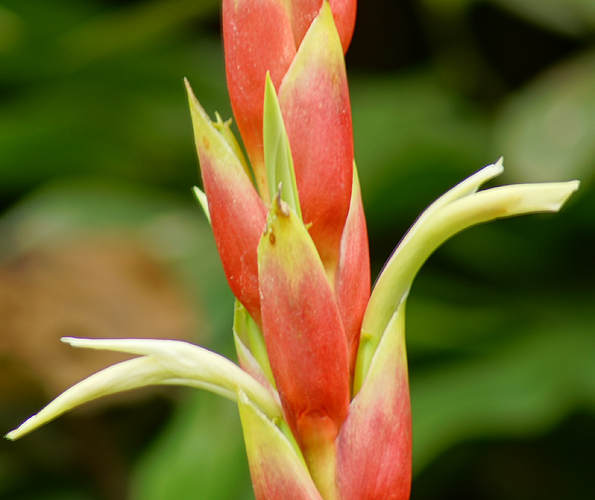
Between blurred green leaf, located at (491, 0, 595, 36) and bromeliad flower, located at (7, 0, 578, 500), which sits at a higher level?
blurred green leaf, located at (491, 0, 595, 36)

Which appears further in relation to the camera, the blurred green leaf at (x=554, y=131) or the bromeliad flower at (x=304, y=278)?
the blurred green leaf at (x=554, y=131)

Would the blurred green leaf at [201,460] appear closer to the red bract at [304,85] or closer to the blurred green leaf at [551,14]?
the red bract at [304,85]

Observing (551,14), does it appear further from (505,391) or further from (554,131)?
(505,391)

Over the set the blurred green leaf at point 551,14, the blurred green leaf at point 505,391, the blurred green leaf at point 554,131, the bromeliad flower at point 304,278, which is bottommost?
the blurred green leaf at point 505,391

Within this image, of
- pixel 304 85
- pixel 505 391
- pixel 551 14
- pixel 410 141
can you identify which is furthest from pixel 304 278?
pixel 551 14

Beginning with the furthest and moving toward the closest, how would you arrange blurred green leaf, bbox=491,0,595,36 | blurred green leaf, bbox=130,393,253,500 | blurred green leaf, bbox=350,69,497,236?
blurred green leaf, bbox=491,0,595,36, blurred green leaf, bbox=350,69,497,236, blurred green leaf, bbox=130,393,253,500

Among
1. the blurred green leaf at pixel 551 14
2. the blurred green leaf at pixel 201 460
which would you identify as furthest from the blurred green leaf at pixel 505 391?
the blurred green leaf at pixel 551 14

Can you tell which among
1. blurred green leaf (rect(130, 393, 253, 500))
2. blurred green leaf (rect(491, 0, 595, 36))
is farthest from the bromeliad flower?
blurred green leaf (rect(491, 0, 595, 36))

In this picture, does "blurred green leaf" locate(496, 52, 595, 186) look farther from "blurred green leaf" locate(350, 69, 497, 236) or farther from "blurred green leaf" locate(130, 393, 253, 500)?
"blurred green leaf" locate(130, 393, 253, 500)

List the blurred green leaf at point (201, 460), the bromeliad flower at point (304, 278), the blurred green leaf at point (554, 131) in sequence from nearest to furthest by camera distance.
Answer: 1. the bromeliad flower at point (304, 278)
2. the blurred green leaf at point (201, 460)
3. the blurred green leaf at point (554, 131)
